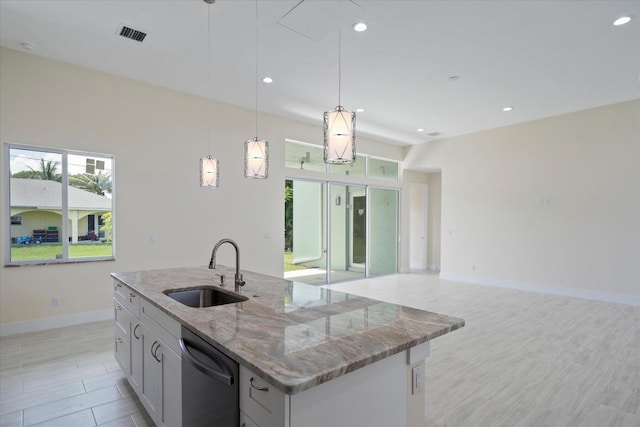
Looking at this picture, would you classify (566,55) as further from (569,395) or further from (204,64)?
(204,64)

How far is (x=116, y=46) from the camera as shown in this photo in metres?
3.79

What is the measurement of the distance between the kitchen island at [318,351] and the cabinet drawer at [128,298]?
0.20 metres

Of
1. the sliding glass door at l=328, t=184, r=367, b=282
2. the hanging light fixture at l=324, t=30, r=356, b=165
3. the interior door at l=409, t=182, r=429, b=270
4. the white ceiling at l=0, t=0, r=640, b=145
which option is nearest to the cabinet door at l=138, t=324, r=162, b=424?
the hanging light fixture at l=324, t=30, r=356, b=165

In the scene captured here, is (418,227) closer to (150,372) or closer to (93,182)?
(93,182)

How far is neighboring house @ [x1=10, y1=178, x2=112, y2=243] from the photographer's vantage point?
3996mm

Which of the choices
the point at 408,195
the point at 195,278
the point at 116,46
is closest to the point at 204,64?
the point at 116,46

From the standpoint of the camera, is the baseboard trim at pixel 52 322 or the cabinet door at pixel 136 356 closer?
the cabinet door at pixel 136 356

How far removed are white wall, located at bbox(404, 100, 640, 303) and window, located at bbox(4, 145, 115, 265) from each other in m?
6.88

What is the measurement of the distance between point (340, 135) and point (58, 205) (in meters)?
3.96

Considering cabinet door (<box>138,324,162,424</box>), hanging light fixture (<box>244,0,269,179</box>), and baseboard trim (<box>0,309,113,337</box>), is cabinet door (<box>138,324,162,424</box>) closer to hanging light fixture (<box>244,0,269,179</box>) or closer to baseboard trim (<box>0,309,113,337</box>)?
hanging light fixture (<box>244,0,269,179</box>)

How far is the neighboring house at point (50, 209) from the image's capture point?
3996mm

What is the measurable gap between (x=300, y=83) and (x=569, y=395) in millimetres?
4507

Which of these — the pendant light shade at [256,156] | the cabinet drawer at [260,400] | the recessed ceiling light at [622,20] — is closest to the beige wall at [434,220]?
the recessed ceiling light at [622,20]

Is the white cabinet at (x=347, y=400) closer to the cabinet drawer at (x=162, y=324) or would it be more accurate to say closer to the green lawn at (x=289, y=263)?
the cabinet drawer at (x=162, y=324)
